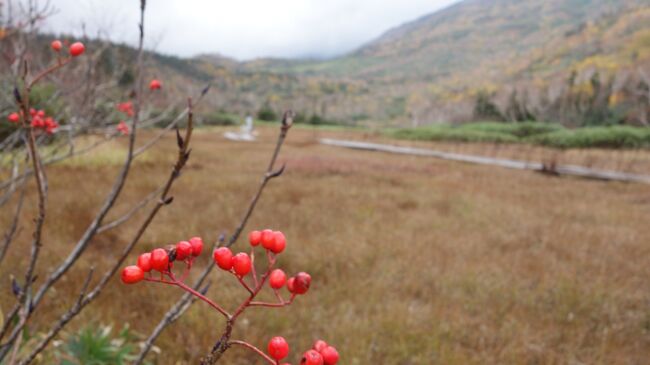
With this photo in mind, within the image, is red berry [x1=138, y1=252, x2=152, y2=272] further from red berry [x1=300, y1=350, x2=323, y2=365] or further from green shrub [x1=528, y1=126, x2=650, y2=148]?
green shrub [x1=528, y1=126, x2=650, y2=148]

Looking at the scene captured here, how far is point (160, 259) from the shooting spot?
59cm

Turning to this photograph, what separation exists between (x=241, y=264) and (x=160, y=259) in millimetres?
122

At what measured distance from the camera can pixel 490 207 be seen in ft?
25.6

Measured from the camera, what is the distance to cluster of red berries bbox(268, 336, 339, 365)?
1.76 feet

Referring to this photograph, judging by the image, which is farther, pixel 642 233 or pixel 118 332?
pixel 642 233

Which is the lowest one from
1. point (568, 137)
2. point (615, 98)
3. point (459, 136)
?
point (459, 136)

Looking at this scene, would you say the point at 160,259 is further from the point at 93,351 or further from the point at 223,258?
the point at 93,351

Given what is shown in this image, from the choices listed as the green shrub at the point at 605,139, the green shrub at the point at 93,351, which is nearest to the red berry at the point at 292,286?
the green shrub at the point at 93,351

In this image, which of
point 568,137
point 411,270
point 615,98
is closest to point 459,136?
point 568,137

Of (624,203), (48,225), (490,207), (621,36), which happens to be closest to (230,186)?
(48,225)

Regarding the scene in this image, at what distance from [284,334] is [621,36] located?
11515 cm

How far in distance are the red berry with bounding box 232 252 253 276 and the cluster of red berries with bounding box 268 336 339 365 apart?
0.11 metres

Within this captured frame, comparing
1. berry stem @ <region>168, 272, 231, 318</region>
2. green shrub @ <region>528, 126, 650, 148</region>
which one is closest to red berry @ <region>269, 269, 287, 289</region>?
berry stem @ <region>168, 272, 231, 318</region>

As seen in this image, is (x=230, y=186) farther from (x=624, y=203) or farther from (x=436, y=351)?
(x=624, y=203)
